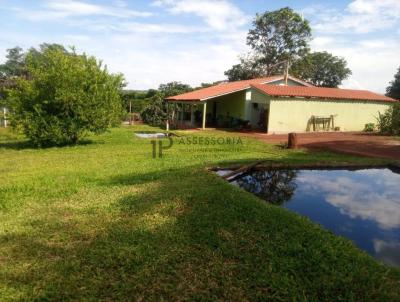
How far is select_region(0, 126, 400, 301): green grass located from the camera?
348 centimetres

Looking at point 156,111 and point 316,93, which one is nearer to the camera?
point 316,93

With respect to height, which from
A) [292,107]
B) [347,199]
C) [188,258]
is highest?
[292,107]

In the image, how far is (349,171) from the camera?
9.82 m

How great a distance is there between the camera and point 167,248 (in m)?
4.37

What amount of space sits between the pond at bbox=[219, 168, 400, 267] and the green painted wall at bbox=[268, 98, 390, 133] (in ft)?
35.8

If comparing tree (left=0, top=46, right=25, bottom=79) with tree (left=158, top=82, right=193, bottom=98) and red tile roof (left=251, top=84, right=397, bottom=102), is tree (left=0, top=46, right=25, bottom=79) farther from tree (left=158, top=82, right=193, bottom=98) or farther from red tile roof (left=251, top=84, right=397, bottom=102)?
red tile roof (left=251, top=84, right=397, bottom=102)

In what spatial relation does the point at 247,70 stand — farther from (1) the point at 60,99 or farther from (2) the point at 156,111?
(1) the point at 60,99

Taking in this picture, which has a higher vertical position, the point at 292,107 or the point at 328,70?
the point at 328,70

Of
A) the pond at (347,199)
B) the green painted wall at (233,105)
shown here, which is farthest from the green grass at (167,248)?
the green painted wall at (233,105)

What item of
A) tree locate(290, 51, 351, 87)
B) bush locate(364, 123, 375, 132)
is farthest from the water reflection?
tree locate(290, 51, 351, 87)

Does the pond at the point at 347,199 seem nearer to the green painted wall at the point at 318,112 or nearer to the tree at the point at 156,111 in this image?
the green painted wall at the point at 318,112

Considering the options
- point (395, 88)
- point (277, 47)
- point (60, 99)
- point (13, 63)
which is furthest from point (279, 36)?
point (13, 63)

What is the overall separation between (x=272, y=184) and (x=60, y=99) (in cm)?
949

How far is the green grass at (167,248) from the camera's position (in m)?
3.48
